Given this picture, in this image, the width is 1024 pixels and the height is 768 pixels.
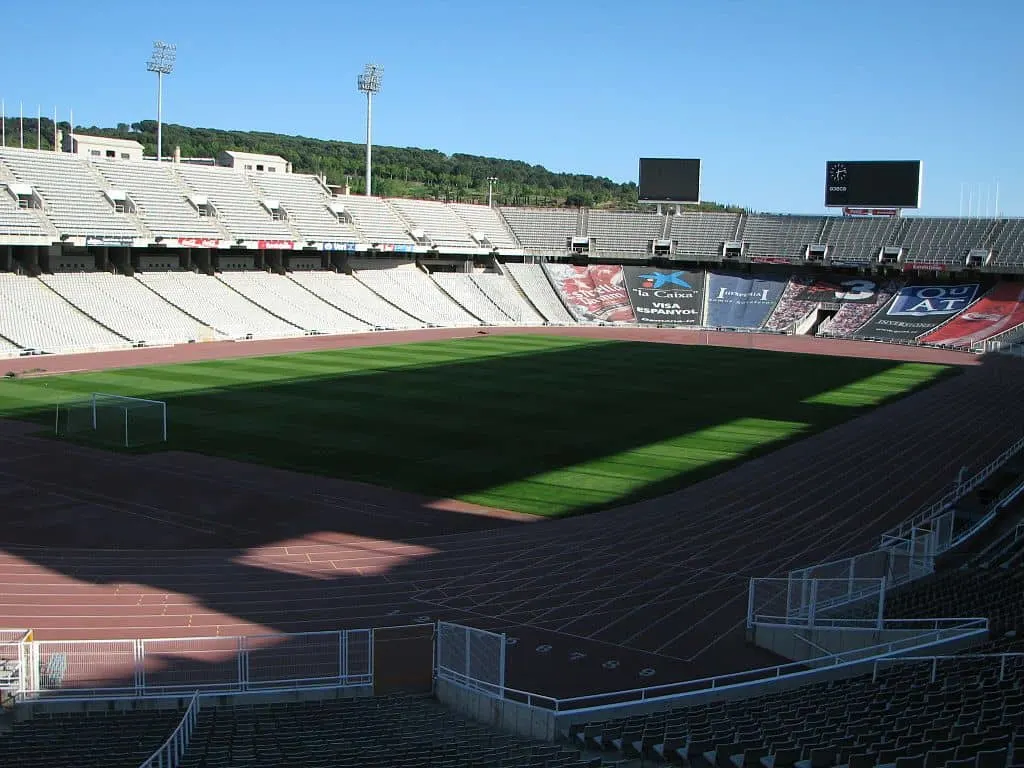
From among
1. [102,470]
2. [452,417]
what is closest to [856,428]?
[452,417]

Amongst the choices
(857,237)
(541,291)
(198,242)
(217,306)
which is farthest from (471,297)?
(857,237)

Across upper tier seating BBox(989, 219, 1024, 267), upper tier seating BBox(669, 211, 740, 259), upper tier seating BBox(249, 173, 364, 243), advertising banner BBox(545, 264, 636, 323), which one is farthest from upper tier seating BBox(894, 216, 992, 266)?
upper tier seating BBox(249, 173, 364, 243)

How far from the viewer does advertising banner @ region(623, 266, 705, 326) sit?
248 feet

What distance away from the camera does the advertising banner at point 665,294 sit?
75.7 metres

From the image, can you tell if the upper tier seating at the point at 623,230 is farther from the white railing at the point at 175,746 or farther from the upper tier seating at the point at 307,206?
the white railing at the point at 175,746

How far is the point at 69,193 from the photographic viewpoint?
2269 inches

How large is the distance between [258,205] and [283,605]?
185ft

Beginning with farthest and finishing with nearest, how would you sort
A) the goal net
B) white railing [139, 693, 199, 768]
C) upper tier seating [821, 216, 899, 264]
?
upper tier seating [821, 216, 899, 264] < the goal net < white railing [139, 693, 199, 768]

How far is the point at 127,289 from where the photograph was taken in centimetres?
5666

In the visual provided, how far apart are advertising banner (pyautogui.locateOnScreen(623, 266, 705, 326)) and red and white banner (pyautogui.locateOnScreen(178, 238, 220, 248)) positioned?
30700 millimetres

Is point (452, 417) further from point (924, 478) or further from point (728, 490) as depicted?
point (924, 478)

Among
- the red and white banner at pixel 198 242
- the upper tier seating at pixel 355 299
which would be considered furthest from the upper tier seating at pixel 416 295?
the red and white banner at pixel 198 242

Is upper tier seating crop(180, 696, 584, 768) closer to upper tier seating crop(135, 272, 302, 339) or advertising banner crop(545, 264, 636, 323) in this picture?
upper tier seating crop(135, 272, 302, 339)

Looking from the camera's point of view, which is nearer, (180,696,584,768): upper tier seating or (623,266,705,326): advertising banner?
(180,696,584,768): upper tier seating
